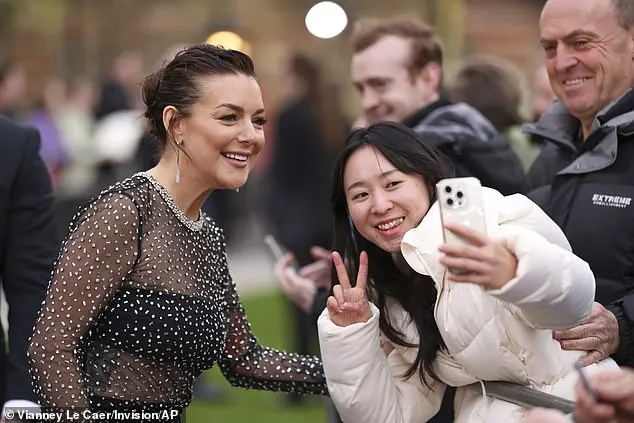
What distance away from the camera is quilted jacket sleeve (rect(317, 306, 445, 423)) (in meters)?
3.96

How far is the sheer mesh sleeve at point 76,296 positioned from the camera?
12.4ft

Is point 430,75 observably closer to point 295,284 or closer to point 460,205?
point 295,284

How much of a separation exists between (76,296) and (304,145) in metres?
7.02

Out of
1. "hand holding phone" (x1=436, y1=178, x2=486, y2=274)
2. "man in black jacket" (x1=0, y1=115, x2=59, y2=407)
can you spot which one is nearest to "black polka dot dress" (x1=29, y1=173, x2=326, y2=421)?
"man in black jacket" (x1=0, y1=115, x2=59, y2=407)

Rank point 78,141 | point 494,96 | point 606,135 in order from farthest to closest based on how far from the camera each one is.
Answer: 1. point 78,141
2. point 494,96
3. point 606,135

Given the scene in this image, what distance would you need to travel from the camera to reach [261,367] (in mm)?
4512

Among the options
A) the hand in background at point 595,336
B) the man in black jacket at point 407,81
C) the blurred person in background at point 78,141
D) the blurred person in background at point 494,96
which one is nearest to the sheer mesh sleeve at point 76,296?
the hand in background at point 595,336

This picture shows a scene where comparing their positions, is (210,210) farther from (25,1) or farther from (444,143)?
(25,1)

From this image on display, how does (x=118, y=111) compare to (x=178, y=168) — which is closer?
(x=178, y=168)

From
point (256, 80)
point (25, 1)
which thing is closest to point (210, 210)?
point (256, 80)

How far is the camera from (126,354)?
3.92 m

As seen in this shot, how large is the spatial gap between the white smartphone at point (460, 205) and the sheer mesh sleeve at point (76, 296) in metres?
1.09

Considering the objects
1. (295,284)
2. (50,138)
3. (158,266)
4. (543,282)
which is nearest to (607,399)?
(543,282)

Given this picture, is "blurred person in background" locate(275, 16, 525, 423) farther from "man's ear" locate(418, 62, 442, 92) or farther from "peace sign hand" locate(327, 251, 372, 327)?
"peace sign hand" locate(327, 251, 372, 327)
